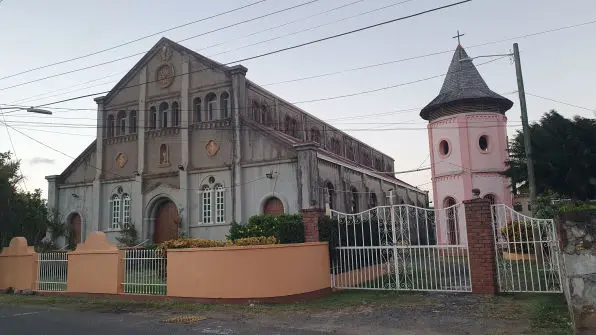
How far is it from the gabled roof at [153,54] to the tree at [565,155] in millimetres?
15073

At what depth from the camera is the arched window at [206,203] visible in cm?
2442

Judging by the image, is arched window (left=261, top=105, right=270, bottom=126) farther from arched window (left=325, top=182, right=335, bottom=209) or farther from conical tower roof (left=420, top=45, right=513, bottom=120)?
conical tower roof (left=420, top=45, right=513, bottom=120)

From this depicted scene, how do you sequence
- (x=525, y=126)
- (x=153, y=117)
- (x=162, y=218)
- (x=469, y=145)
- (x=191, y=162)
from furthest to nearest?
1. (x=153, y=117)
2. (x=162, y=218)
3. (x=469, y=145)
4. (x=191, y=162)
5. (x=525, y=126)

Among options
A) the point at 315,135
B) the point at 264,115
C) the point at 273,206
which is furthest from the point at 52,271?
the point at 315,135

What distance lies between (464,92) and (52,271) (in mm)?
21003

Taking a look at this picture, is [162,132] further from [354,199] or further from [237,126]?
[354,199]

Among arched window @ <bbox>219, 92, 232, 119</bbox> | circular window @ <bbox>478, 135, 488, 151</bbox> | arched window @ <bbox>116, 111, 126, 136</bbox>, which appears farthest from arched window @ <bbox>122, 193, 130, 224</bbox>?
circular window @ <bbox>478, 135, 488, 151</bbox>

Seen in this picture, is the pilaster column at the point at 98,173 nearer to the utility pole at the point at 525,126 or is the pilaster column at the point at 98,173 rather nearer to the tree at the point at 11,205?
the tree at the point at 11,205

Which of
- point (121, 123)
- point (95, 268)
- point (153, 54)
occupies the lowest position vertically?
point (95, 268)

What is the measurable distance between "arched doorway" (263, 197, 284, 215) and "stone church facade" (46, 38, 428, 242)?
5 centimetres

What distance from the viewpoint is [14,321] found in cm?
1058

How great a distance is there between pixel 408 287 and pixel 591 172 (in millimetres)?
7023

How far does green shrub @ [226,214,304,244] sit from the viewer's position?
1491 cm

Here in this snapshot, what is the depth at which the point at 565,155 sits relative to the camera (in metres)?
15.1
